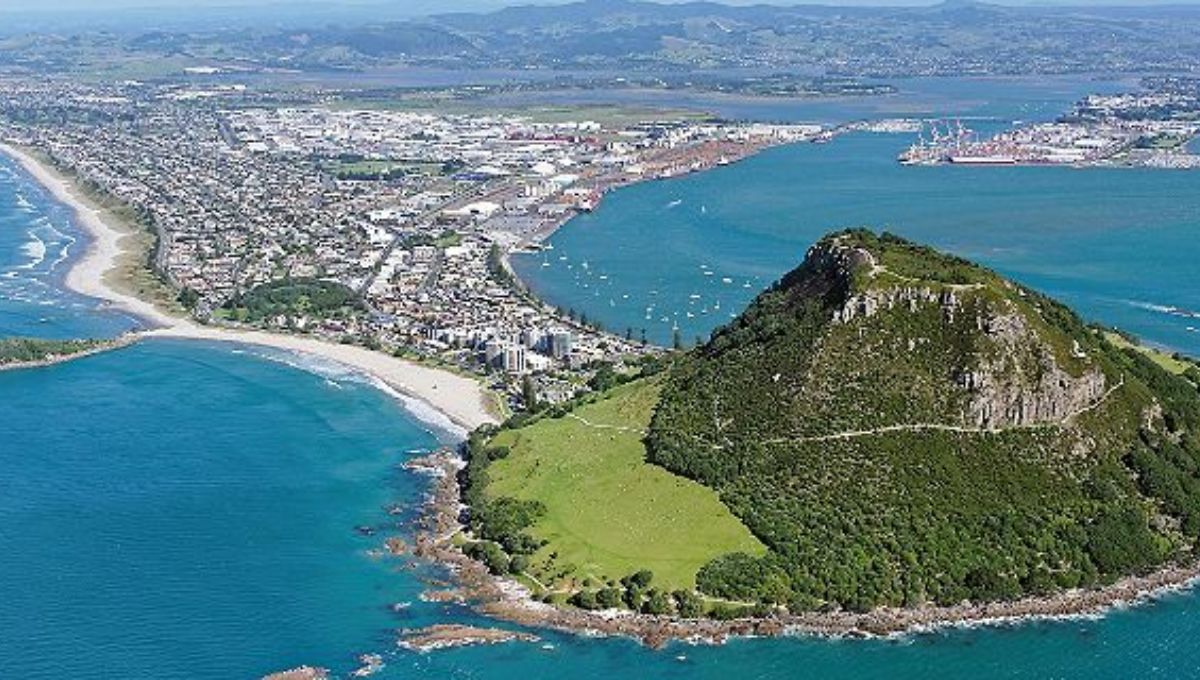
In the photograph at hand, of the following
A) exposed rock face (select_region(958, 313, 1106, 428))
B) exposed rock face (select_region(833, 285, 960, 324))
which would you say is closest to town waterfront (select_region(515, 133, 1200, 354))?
exposed rock face (select_region(958, 313, 1106, 428))

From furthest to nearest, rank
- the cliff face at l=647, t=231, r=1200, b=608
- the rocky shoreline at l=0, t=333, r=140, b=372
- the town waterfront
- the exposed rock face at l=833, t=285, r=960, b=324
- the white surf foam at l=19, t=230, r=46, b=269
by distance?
1. the white surf foam at l=19, t=230, r=46, b=269
2. the town waterfront
3. the rocky shoreline at l=0, t=333, r=140, b=372
4. the exposed rock face at l=833, t=285, r=960, b=324
5. the cliff face at l=647, t=231, r=1200, b=608

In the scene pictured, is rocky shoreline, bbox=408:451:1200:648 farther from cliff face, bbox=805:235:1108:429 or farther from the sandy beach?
the sandy beach

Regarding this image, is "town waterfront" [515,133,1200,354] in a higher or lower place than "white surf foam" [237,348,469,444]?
higher

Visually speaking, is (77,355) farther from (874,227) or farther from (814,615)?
(874,227)

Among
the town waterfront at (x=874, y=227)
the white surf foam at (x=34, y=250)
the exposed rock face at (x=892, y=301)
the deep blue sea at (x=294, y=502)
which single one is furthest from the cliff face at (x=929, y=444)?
the white surf foam at (x=34, y=250)

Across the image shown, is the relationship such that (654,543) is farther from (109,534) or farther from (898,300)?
(109,534)

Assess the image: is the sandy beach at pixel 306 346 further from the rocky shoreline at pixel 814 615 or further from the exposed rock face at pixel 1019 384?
the exposed rock face at pixel 1019 384

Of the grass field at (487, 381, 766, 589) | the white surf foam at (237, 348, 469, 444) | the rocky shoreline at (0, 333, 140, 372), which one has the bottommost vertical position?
the rocky shoreline at (0, 333, 140, 372)
